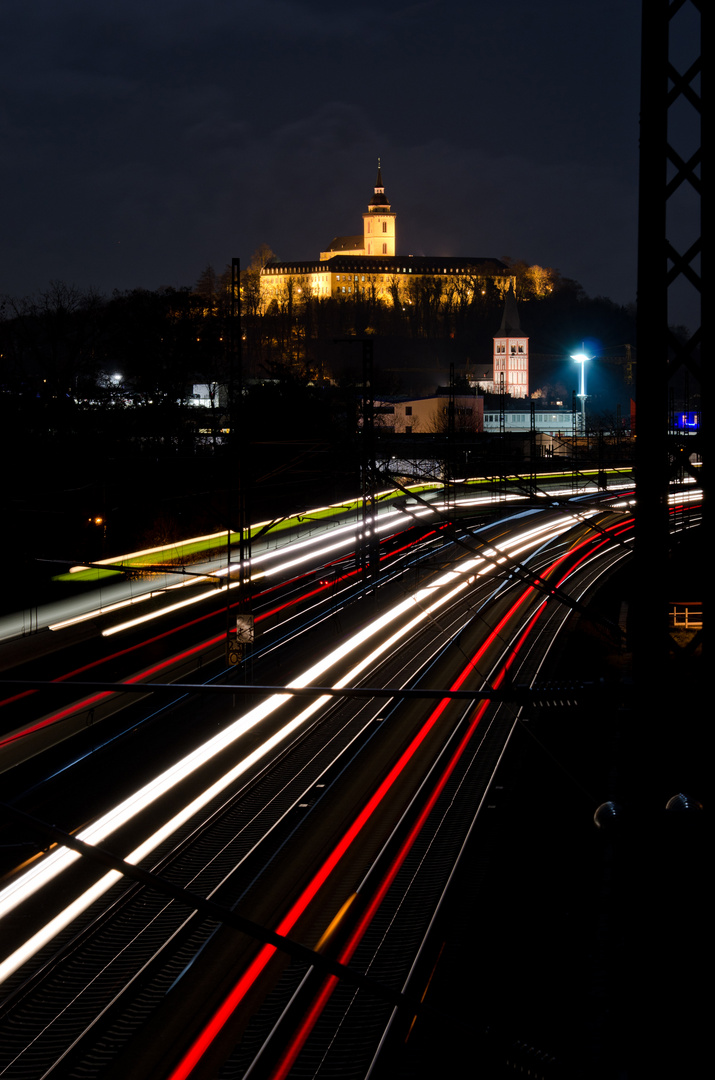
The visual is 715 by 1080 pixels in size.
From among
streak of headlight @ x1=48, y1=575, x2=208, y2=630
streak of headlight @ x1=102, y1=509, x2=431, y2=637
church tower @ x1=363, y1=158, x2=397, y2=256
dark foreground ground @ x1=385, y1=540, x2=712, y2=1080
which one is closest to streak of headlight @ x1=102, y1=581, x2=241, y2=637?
streak of headlight @ x1=102, y1=509, x2=431, y2=637

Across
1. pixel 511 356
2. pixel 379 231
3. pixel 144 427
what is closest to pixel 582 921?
pixel 144 427

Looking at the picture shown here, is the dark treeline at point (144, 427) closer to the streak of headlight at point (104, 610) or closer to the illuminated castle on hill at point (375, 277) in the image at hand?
the streak of headlight at point (104, 610)

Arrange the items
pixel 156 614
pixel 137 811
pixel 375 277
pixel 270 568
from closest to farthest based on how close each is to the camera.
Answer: pixel 137 811
pixel 156 614
pixel 270 568
pixel 375 277

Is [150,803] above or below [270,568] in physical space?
below

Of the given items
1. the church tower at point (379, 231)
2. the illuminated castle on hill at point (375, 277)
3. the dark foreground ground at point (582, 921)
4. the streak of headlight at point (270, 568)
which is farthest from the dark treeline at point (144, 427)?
the church tower at point (379, 231)

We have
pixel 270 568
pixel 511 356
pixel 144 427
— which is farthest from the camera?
pixel 511 356

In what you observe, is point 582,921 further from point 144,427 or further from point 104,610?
point 144,427

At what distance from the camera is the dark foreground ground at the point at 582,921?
9.34ft

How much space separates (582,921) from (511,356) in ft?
223

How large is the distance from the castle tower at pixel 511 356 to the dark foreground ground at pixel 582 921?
2476 inches

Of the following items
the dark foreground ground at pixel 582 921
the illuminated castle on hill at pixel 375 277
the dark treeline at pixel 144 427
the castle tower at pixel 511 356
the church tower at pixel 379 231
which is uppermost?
the church tower at pixel 379 231

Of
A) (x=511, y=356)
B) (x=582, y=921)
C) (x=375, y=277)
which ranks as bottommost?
(x=582, y=921)

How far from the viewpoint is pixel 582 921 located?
19.8ft

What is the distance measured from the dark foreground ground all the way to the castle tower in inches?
2476
